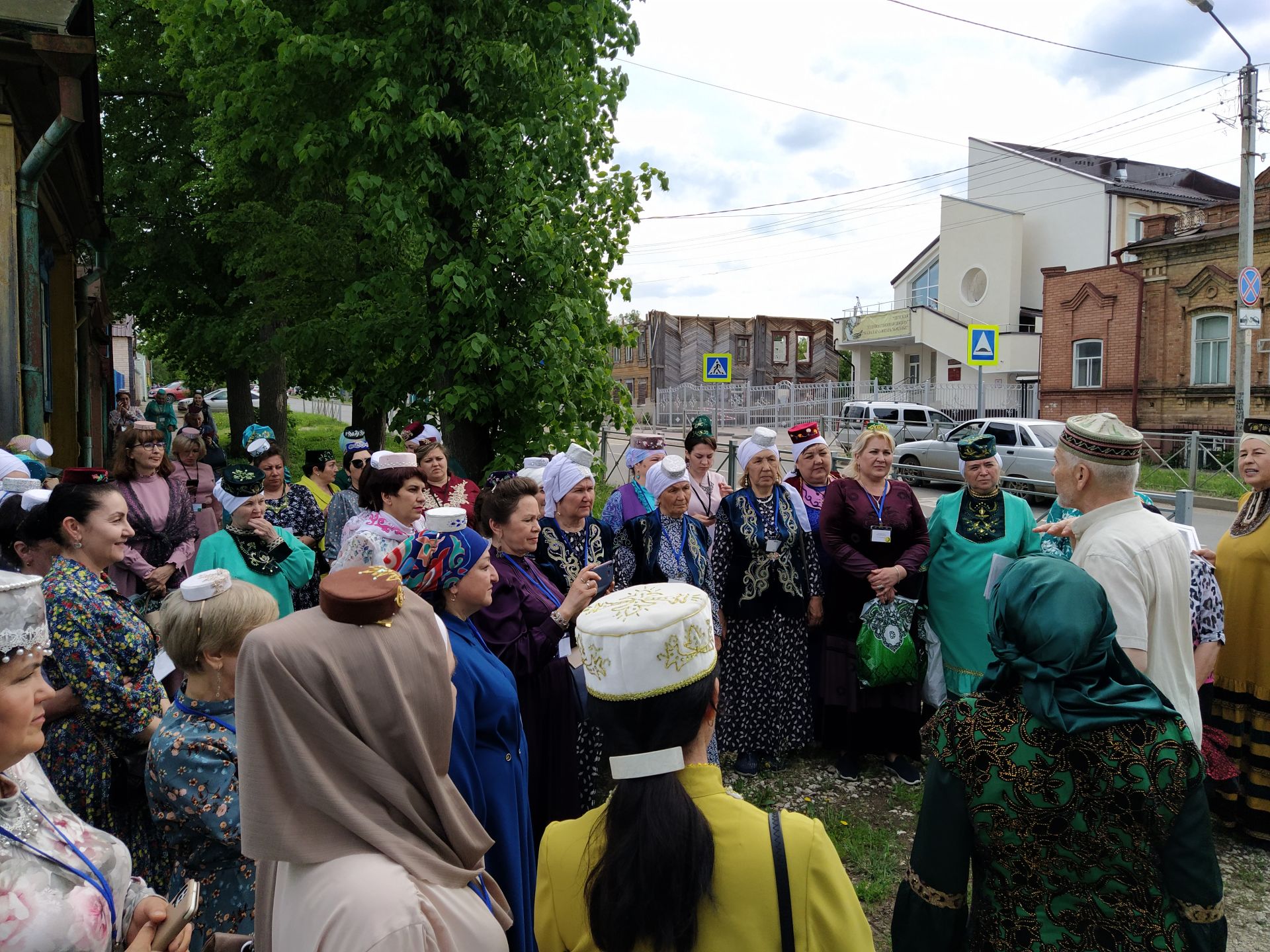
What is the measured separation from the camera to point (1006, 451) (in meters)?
19.8

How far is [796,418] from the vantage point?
36.5 m

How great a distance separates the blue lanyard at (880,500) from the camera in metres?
5.50

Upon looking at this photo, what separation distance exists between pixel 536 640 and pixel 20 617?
7.03ft

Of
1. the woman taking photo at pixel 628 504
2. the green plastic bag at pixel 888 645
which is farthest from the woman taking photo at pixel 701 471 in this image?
the green plastic bag at pixel 888 645

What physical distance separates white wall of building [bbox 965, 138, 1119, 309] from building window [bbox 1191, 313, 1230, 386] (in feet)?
30.8

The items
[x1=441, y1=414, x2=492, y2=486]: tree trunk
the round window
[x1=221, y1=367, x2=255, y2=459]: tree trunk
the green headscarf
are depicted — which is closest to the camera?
the green headscarf

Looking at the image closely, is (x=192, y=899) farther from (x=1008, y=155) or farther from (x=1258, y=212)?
(x=1008, y=155)

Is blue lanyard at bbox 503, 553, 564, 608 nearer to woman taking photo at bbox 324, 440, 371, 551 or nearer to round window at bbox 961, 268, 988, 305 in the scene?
woman taking photo at bbox 324, 440, 371, 551

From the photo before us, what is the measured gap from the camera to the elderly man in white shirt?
306cm

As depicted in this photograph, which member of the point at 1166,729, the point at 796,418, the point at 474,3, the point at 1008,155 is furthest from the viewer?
the point at 1008,155

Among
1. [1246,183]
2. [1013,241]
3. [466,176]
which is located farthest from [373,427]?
[1013,241]

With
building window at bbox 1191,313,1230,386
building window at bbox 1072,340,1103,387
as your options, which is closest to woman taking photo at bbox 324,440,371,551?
building window at bbox 1191,313,1230,386

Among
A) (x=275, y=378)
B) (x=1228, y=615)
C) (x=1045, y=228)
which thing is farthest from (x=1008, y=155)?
(x=1228, y=615)

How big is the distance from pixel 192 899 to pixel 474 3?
27.6ft
